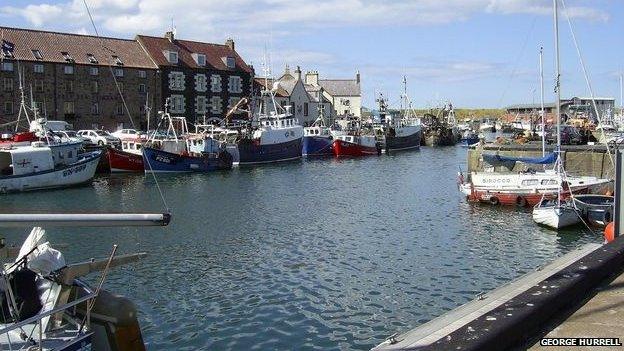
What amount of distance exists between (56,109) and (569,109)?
9687cm

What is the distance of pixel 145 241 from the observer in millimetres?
22031

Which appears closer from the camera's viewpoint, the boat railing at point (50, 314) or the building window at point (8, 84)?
the boat railing at point (50, 314)

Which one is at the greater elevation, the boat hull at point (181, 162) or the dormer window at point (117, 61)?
the dormer window at point (117, 61)

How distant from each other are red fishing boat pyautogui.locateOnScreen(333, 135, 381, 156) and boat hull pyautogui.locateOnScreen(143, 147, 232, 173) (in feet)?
63.5

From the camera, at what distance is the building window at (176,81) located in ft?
225

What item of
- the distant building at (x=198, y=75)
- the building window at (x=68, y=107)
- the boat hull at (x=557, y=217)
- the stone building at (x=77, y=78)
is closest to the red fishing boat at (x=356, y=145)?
the distant building at (x=198, y=75)

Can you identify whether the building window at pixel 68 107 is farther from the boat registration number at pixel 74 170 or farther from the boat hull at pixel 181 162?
the boat registration number at pixel 74 170

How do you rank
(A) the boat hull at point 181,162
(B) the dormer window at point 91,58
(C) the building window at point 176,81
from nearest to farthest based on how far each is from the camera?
(A) the boat hull at point 181,162 → (B) the dormer window at point 91,58 → (C) the building window at point 176,81

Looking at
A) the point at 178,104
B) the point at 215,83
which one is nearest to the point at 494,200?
the point at 178,104

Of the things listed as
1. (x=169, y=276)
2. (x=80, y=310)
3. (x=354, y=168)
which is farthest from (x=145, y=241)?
(x=354, y=168)

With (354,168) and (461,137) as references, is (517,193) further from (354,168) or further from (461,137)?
(461,137)

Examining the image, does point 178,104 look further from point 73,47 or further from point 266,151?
point 266,151

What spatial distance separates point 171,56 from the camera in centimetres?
6925

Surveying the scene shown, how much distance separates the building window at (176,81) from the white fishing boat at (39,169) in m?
27.4
